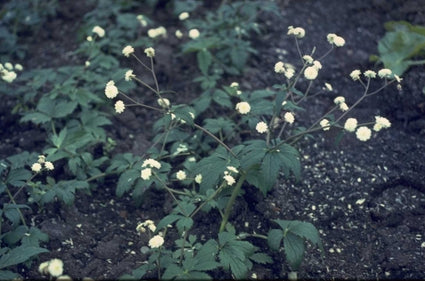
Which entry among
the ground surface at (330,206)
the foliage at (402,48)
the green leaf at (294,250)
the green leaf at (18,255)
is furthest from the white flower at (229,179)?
the foliage at (402,48)

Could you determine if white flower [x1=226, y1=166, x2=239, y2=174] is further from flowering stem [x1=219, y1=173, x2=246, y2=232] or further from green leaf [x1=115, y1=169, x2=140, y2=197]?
green leaf [x1=115, y1=169, x2=140, y2=197]

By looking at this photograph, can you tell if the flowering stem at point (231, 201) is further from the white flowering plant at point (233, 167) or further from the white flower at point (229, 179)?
the white flower at point (229, 179)

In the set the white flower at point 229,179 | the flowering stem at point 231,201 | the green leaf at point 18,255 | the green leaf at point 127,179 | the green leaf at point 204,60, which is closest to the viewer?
the green leaf at point 18,255

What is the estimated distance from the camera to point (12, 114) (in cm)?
393

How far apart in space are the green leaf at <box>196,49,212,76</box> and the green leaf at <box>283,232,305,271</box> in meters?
1.71

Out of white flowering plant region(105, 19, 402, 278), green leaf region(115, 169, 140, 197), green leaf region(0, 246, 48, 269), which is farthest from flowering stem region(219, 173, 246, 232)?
green leaf region(0, 246, 48, 269)

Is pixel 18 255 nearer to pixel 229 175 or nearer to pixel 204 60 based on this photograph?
pixel 229 175

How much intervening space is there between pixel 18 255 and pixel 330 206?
186 centimetres

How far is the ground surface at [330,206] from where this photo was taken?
287cm

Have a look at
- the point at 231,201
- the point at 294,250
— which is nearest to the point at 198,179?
the point at 231,201

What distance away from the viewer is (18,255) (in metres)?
2.50

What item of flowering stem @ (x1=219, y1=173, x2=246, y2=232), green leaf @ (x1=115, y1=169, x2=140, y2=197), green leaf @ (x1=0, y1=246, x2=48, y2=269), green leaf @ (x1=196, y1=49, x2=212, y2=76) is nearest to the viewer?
green leaf @ (x1=0, y1=246, x2=48, y2=269)

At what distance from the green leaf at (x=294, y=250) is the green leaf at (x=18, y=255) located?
4.04ft

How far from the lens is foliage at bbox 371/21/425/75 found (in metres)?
3.89
